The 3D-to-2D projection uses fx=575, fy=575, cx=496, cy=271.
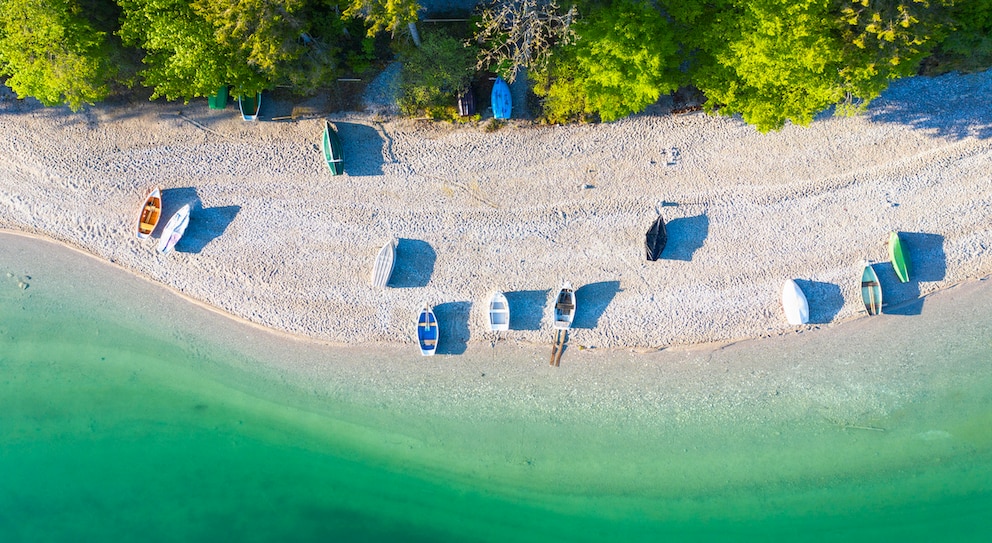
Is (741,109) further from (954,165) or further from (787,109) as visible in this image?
(954,165)

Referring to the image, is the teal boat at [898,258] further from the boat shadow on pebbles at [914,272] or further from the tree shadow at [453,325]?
the tree shadow at [453,325]

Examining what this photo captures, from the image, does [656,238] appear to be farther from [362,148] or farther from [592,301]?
[362,148]

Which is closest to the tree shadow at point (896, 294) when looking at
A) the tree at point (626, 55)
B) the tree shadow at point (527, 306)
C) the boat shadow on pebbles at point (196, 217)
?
the tree at point (626, 55)

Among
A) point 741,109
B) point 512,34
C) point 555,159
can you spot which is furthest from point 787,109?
point 512,34

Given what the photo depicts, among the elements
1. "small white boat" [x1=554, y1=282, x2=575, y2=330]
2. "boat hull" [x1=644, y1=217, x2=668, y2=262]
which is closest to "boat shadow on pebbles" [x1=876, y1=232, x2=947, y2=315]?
"boat hull" [x1=644, y1=217, x2=668, y2=262]

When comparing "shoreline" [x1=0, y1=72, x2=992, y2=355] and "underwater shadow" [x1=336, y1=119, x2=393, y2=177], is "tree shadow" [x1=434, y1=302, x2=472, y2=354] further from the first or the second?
"underwater shadow" [x1=336, y1=119, x2=393, y2=177]
